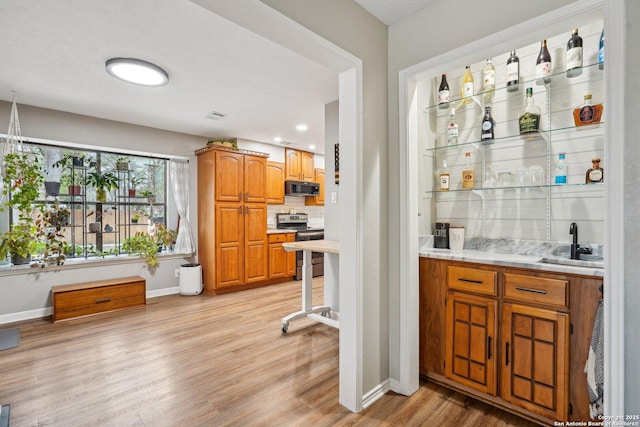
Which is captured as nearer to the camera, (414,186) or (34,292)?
(414,186)

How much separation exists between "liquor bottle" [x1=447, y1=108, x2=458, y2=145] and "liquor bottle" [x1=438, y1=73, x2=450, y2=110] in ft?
0.43

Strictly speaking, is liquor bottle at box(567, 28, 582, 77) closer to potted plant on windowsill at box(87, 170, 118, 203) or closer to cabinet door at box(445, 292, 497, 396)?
cabinet door at box(445, 292, 497, 396)

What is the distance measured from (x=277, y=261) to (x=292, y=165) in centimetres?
188

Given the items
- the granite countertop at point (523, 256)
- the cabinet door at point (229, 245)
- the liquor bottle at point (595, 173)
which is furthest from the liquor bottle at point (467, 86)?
the cabinet door at point (229, 245)

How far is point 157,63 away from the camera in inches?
98.7

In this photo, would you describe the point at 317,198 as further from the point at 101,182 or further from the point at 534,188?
the point at 534,188

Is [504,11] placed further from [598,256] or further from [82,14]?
[82,14]

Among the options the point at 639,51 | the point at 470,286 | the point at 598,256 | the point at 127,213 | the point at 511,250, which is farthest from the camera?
the point at 127,213

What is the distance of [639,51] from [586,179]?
0.82m

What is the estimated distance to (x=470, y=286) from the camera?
6.14 ft

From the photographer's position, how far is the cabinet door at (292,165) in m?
5.75

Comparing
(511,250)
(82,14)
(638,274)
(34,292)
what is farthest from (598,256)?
(34,292)

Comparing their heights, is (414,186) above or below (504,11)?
below

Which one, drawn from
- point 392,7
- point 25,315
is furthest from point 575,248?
point 25,315
